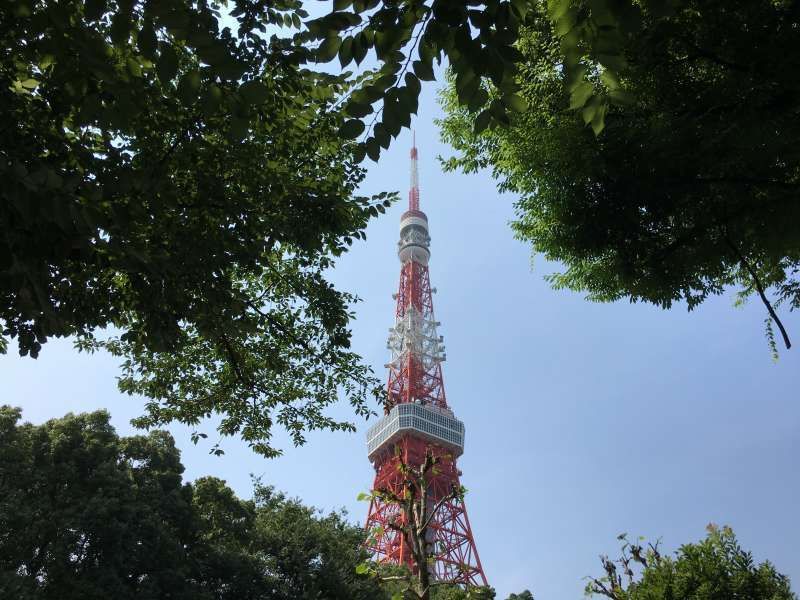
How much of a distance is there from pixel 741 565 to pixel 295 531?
39.9ft

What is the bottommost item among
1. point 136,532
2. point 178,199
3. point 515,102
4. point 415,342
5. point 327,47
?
point 515,102

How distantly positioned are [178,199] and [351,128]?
3.44 meters

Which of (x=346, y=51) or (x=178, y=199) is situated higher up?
(x=178, y=199)

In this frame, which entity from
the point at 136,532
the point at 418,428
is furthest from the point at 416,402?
the point at 136,532

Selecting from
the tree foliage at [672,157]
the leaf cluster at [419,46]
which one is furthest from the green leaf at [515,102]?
the tree foliage at [672,157]

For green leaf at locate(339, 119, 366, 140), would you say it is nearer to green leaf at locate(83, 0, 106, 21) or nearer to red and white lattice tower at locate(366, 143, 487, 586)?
green leaf at locate(83, 0, 106, 21)

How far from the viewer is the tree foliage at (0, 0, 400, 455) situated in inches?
127

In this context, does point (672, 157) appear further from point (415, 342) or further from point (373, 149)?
point (415, 342)

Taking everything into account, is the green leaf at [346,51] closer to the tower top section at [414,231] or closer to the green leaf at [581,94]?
the green leaf at [581,94]

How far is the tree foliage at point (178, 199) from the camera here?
3215 millimetres

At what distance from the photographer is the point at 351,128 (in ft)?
9.43

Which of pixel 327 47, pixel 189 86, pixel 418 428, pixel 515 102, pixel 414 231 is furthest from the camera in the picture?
pixel 414 231

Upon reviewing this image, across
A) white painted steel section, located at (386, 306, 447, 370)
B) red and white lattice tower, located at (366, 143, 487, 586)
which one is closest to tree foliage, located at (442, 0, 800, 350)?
red and white lattice tower, located at (366, 143, 487, 586)

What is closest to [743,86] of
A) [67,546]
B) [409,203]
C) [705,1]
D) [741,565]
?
[705,1]
